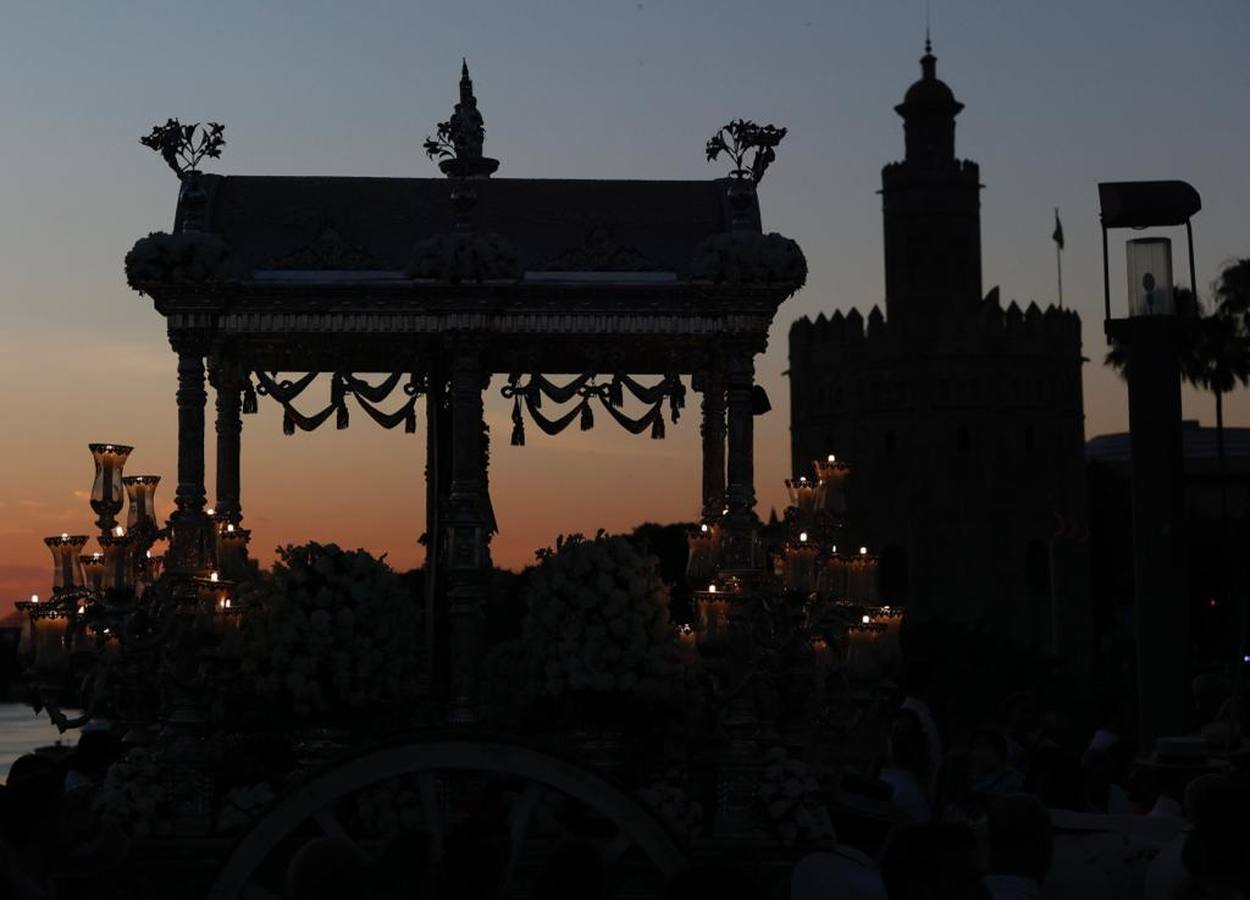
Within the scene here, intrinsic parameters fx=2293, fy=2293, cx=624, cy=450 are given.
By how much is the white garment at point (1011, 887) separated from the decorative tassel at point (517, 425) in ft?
37.7

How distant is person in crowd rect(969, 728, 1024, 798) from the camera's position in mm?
12547

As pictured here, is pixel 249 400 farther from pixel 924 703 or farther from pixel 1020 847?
pixel 1020 847

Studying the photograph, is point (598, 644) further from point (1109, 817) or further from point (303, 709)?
point (1109, 817)

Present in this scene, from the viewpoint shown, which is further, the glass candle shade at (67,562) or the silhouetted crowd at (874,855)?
the glass candle shade at (67,562)

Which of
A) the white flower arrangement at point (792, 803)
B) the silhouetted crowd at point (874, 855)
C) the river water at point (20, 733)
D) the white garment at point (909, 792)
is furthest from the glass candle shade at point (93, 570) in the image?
the river water at point (20, 733)

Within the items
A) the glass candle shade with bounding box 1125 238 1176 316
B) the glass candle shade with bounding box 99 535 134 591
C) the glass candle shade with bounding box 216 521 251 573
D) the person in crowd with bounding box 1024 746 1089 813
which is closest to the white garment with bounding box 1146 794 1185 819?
the person in crowd with bounding box 1024 746 1089 813

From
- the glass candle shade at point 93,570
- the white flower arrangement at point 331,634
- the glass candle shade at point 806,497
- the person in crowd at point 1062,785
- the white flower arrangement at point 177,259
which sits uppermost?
the white flower arrangement at point 177,259

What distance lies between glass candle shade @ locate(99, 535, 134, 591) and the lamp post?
8888 mm

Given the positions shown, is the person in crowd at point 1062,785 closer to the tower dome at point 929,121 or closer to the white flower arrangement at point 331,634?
the white flower arrangement at point 331,634

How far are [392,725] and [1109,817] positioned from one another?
673 centimetres

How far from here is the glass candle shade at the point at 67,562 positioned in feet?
55.1

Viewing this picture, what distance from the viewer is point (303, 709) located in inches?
624

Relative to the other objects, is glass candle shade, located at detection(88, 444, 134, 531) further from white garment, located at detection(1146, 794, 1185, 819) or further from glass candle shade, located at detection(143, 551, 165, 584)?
white garment, located at detection(1146, 794, 1185, 819)

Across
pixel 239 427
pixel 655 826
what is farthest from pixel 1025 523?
pixel 655 826
